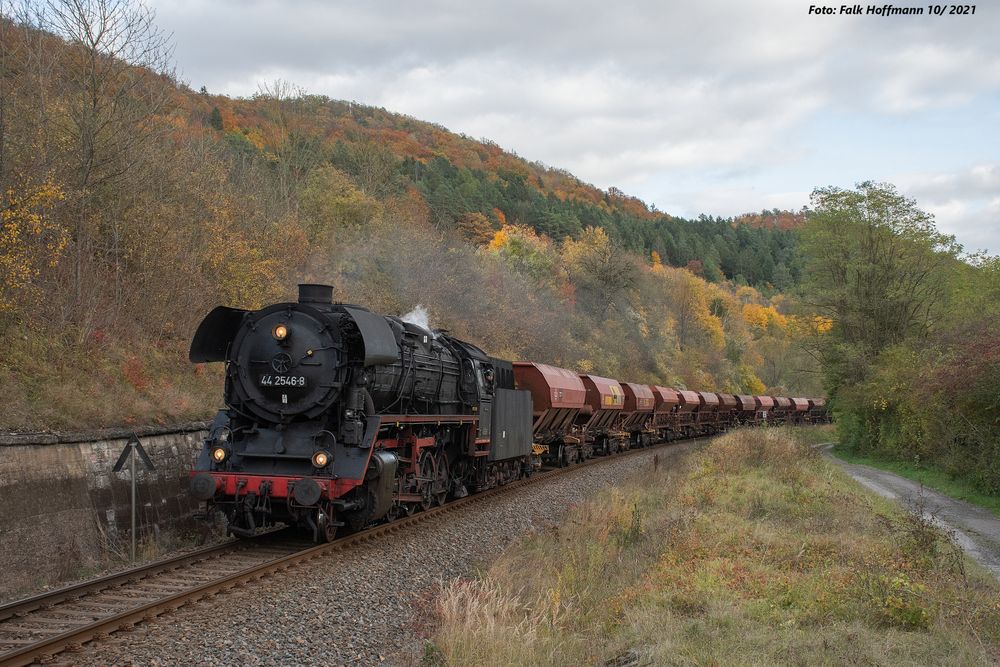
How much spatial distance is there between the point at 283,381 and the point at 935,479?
20824 mm

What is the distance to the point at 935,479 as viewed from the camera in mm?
23156

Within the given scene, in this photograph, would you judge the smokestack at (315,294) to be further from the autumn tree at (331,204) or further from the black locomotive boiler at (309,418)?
the autumn tree at (331,204)

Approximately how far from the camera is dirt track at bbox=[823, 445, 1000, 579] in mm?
12685

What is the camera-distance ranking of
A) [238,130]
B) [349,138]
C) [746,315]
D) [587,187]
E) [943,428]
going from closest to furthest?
1. [943,428]
2. [238,130]
3. [349,138]
4. [746,315]
5. [587,187]

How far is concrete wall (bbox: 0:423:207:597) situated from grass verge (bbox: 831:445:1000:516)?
15.8 m

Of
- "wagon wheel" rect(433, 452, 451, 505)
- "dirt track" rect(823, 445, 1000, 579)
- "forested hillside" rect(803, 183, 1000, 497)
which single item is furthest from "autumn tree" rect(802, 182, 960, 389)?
"wagon wheel" rect(433, 452, 451, 505)

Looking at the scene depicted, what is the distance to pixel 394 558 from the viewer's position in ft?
35.7

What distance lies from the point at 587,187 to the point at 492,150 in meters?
22.9

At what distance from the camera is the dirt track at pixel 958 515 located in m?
12.7

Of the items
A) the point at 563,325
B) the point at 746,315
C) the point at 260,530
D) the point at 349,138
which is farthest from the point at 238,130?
the point at 746,315

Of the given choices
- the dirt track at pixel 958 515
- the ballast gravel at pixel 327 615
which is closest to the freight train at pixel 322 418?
the ballast gravel at pixel 327 615

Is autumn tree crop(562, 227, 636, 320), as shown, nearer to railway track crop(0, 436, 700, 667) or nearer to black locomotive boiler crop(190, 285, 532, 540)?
black locomotive boiler crop(190, 285, 532, 540)

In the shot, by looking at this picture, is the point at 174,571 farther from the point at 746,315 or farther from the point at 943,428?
the point at 746,315

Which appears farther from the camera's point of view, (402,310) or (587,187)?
(587,187)
